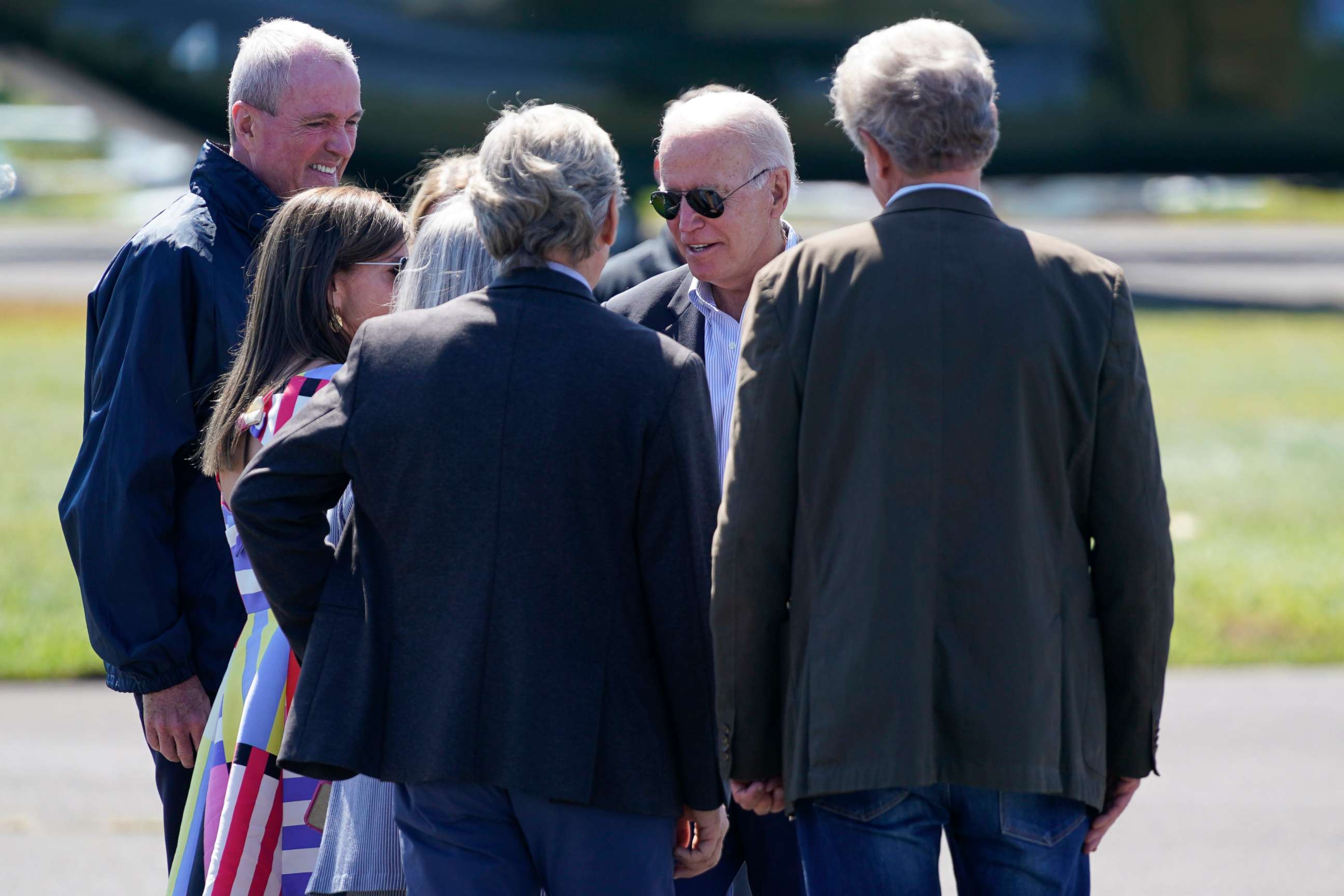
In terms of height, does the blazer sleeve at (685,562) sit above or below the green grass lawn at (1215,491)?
above

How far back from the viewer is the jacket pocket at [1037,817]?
6.48 feet

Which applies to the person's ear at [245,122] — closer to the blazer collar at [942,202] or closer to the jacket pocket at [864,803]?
the blazer collar at [942,202]

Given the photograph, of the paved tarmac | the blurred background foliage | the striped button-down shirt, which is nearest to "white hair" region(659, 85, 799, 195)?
the striped button-down shirt

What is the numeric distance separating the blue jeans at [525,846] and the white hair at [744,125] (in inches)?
54.5

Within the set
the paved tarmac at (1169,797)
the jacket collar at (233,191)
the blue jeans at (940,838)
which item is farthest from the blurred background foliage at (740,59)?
the blue jeans at (940,838)

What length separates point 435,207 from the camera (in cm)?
326

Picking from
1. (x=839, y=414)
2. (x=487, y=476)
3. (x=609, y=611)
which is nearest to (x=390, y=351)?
(x=487, y=476)

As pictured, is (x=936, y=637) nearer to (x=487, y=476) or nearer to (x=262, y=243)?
(x=487, y=476)

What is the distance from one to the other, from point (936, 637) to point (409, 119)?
15927 mm

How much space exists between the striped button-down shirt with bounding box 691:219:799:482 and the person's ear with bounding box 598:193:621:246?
2.43 ft

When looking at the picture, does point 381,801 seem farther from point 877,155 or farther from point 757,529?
point 877,155

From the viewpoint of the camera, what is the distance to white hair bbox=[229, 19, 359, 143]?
304 centimetres

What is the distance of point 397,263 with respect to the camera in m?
2.62

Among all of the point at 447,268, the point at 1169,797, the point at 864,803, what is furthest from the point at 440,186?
the point at 1169,797
